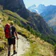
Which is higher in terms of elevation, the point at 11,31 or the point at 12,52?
the point at 11,31

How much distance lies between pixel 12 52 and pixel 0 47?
9.84 ft

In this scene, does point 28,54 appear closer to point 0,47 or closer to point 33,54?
point 33,54

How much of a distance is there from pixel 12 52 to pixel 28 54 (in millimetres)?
2046

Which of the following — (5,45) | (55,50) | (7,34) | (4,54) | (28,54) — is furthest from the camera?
(55,50)

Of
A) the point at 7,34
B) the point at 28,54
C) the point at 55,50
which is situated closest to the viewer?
the point at 7,34

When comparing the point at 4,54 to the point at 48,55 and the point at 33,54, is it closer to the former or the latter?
the point at 33,54

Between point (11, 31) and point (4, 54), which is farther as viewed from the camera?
point (4, 54)

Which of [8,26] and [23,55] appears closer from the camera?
[8,26]

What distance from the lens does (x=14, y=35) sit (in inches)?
752

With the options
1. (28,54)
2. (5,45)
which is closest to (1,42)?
(5,45)

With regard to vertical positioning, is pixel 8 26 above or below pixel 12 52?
above

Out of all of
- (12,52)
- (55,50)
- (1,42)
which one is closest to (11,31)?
(12,52)

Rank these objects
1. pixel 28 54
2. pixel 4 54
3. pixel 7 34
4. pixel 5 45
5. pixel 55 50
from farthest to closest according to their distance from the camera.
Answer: pixel 55 50, pixel 5 45, pixel 28 54, pixel 4 54, pixel 7 34

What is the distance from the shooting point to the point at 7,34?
60.2 ft
